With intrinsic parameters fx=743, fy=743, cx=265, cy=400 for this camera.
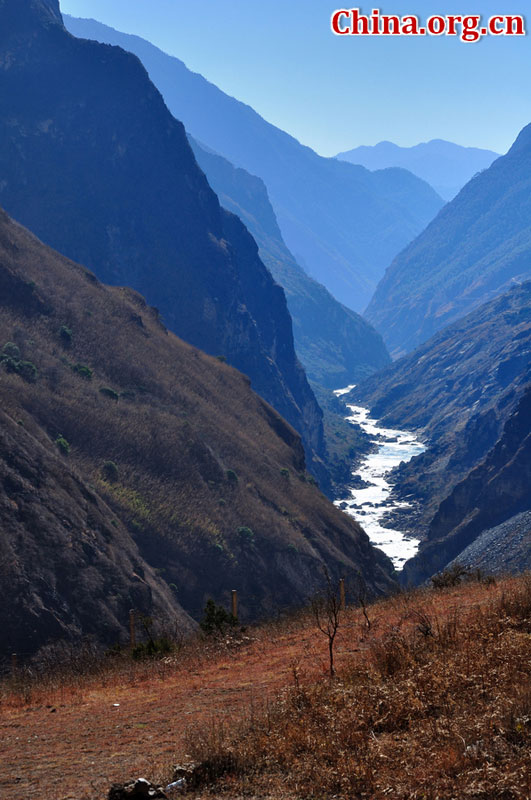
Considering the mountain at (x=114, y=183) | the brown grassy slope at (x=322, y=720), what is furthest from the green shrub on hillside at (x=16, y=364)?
the mountain at (x=114, y=183)

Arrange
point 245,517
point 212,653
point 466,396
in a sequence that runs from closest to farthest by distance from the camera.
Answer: point 212,653, point 245,517, point 466,396

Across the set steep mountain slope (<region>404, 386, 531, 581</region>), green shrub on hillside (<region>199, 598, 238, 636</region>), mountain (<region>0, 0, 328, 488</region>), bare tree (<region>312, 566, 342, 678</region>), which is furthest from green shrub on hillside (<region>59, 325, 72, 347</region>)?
mountain (<region>0, 0, 328, 488</region>)

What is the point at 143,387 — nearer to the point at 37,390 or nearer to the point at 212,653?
the point at 37,390

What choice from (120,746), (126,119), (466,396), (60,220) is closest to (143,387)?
(120,746)

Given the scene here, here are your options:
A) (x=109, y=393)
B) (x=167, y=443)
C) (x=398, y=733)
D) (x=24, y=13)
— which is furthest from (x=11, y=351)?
(x=24, y=13)

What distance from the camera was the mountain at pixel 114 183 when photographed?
124 metres

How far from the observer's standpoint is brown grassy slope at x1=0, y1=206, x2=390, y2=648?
5162 centimetres

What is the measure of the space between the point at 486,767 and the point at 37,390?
167 feet

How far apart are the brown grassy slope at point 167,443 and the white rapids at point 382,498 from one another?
82.0 ft

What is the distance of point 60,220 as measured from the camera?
403 feet

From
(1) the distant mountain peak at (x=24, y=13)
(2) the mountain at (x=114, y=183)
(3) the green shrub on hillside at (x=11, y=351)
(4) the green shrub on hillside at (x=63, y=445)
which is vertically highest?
(1) the distant mountain peak at (x=24, y=13)

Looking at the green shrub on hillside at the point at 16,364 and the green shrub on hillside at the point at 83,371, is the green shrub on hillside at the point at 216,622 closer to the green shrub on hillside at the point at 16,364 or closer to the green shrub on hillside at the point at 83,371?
the green shrub on hillside at the point at 16,364

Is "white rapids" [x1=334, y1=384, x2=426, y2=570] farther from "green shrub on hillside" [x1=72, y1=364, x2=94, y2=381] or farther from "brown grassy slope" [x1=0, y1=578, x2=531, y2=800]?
"brown grassy slope" [x1=0, y1=578, x2=531, y2=800]

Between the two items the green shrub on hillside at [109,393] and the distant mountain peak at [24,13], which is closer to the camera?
the green shrub on hillside at [109,393]
